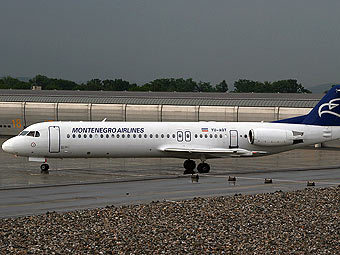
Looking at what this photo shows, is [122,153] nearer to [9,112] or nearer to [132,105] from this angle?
[132,105]

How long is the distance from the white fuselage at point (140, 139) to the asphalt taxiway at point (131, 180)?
1260 mm

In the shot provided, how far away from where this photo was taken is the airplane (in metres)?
40.8

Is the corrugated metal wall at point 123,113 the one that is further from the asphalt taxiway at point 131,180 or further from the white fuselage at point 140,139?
the white fuselage at point 140,139

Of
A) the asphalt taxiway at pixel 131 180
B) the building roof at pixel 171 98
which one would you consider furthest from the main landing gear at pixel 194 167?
the building roof at pixel 171 98

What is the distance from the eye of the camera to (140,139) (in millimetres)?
41969

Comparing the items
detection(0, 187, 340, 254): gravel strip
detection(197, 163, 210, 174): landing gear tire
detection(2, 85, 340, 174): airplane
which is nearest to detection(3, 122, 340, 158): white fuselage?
detection(2, 85, 340, 174): airplane

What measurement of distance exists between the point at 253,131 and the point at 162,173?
692 centimetres

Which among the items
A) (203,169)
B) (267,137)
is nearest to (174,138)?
(203,169)

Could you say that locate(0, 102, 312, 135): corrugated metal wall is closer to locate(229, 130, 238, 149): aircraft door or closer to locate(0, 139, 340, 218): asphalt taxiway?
locate(0, 139, 340, 218): asphalt taxiway

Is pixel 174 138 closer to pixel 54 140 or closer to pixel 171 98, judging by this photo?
pixel 54 140

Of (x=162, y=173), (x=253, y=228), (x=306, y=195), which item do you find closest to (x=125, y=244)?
(x=253, y=228)

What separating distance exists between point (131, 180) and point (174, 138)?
8.67m

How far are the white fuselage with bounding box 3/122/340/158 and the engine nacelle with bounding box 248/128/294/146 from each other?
0.36m

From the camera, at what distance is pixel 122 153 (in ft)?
137
